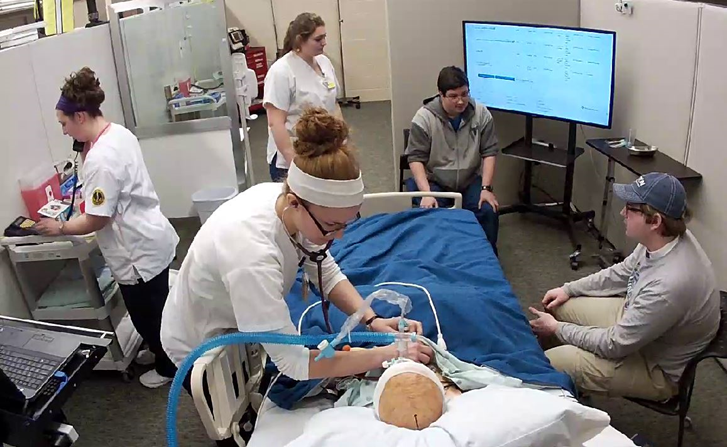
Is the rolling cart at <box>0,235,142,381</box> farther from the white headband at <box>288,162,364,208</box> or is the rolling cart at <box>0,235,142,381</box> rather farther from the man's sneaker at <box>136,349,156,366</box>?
the white headband at <box>288,162,364,208</box>

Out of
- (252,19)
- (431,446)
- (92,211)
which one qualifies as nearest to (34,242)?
(92,211)

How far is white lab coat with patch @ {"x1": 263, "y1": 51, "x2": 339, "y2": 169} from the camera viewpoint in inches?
111

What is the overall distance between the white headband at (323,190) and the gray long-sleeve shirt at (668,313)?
1.00 meters

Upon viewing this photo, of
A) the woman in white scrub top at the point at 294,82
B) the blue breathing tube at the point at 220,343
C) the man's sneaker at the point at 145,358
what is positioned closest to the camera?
the blue breathing tube at the point at 220,343

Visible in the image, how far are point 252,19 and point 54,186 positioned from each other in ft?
14.5

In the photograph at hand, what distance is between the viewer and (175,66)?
3.52 meters

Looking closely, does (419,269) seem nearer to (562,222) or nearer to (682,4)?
(682,4)

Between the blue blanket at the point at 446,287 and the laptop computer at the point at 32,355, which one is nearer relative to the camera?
the laptop computer at the point at 32,355

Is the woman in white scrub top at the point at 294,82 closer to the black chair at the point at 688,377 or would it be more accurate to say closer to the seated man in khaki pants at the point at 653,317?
the seated man in khaki pants at the point at 653,317

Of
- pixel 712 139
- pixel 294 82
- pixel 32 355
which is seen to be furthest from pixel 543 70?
pixel 32 355

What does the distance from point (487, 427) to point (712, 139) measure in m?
1.81

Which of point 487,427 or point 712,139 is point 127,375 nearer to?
point 487,427

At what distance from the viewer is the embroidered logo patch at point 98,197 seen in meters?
2.12

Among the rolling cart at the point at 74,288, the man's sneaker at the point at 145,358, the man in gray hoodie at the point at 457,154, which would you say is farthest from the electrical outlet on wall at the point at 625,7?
the man's sneaker at the point at 145,358
